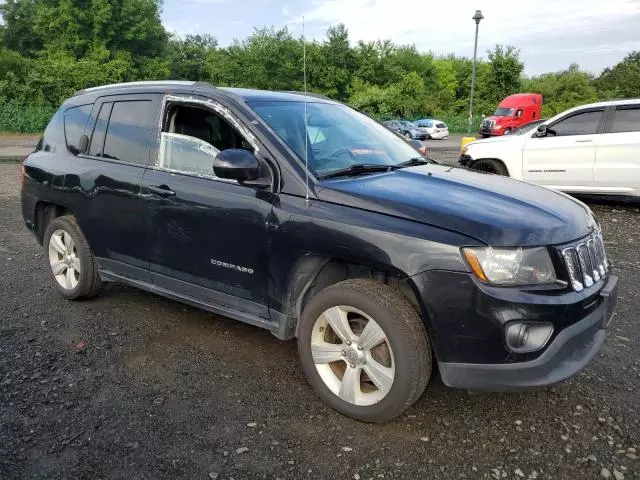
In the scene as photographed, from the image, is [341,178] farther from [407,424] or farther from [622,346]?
[622,346]

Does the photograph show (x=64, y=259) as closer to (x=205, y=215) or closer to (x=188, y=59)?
(x=205, y=215)

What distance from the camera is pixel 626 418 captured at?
118 inches

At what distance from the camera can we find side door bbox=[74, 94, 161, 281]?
3.94 meters

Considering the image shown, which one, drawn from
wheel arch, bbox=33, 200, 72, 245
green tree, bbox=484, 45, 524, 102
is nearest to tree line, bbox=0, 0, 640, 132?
green tree, bbox=484, 45, 524, 102

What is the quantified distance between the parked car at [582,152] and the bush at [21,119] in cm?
3020

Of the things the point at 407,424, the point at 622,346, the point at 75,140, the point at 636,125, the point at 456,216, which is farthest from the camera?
the point at 636,125

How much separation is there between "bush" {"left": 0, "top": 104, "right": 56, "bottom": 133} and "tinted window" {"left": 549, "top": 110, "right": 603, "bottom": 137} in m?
30.7

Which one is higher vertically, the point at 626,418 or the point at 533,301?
the point at 533,301

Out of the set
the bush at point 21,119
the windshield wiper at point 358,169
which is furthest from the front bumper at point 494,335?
the bush at point 21,119

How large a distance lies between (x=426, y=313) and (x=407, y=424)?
27.0 inches

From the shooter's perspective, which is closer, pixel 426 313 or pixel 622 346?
pixel 426 313

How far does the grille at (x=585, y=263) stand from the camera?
2.73 metres

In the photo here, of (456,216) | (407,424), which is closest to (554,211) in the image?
(456,216)

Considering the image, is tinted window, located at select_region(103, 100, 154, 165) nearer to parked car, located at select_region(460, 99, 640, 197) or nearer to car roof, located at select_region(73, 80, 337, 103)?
car roof, located at select_region(73, 80, 337, 103)
